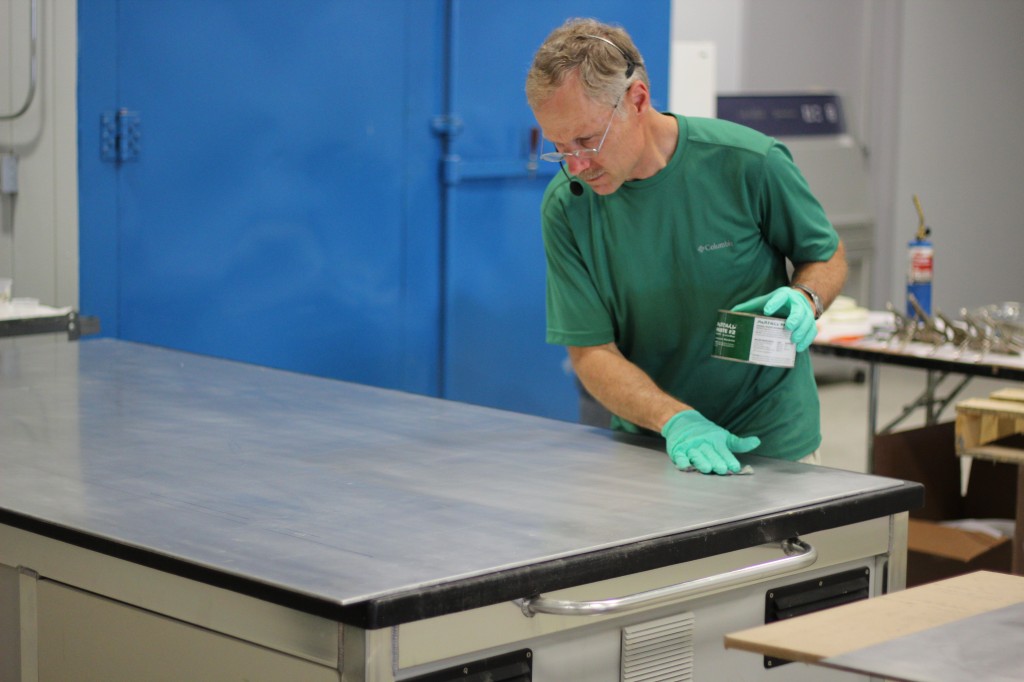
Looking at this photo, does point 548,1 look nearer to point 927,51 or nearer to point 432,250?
point 432,250

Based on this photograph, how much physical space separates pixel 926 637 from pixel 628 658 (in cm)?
39

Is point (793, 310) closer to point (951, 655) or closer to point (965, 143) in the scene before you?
point (951, 655)

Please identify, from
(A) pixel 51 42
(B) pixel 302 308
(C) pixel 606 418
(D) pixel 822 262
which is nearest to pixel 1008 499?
(C) pixel 606 418

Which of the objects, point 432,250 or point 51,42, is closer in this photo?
point 51,42

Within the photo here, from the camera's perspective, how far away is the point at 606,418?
3.54 m

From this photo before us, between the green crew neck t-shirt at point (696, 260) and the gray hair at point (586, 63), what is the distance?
18 cm

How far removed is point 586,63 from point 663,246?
1.09 feet

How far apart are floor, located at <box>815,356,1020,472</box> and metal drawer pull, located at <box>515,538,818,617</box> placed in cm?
345

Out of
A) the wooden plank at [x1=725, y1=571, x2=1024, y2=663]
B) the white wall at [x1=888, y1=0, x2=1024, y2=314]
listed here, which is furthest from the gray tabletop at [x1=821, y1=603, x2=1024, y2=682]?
the white wall at [x1=888, y1=0, x2=1024, y2=314]

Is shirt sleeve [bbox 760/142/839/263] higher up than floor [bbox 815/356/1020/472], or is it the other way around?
shirt sleeve [bbox 760/142/839/263]

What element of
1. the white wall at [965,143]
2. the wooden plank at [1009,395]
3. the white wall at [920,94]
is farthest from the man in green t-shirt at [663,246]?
the white wall at [965,143]

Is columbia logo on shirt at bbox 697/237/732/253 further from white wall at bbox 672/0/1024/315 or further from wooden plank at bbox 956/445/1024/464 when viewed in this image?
white wall at bbox 672/0/1024/315

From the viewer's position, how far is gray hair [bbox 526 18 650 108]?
190 centimetres

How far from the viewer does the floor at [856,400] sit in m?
5.23
